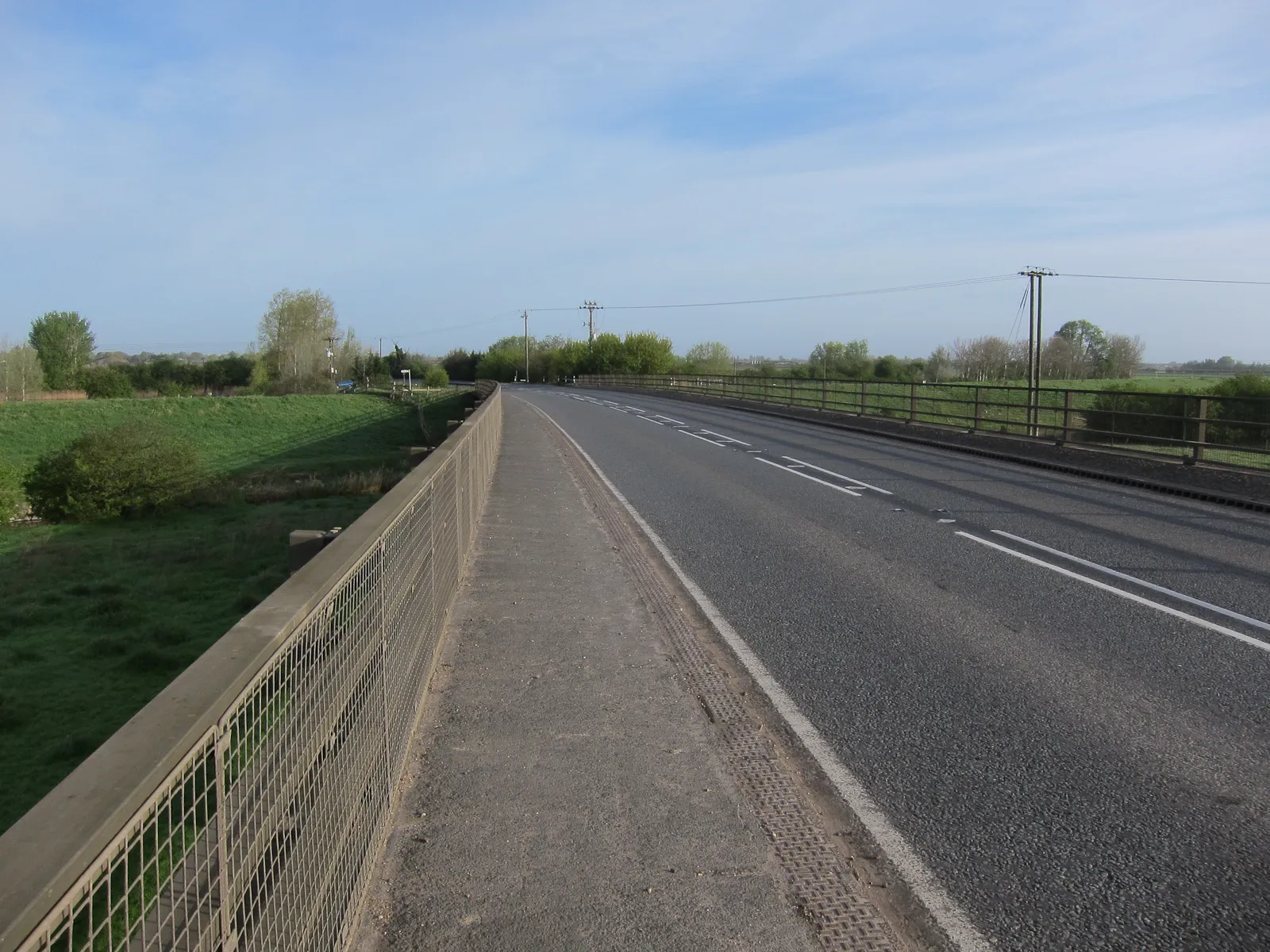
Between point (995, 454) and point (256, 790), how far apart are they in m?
19.6

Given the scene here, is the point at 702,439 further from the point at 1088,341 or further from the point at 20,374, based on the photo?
the point at 20,374

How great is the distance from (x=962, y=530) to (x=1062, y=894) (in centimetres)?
834

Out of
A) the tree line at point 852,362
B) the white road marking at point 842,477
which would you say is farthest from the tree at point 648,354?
the white road marking at point 842,477

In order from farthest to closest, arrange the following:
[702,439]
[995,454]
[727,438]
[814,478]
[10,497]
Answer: [10,497] → [727,438] → [702,439] → [995,454] → [814,478]

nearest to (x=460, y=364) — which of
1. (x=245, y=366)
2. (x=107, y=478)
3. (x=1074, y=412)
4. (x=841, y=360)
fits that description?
(x=245, y=366)

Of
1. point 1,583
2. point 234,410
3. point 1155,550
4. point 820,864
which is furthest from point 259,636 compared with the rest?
point 234,410

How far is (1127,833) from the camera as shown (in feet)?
14.0

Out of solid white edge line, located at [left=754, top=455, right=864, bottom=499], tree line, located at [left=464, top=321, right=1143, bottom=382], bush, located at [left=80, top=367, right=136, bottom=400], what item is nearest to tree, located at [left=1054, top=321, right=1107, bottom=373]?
tree line, located at [left=464, top=321, right=1143, bottom=382]

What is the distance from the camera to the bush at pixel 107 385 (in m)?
115

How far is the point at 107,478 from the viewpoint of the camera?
1416 inches

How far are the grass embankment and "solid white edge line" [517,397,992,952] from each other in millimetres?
7433

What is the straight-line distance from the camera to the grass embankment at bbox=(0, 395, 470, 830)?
12.6m

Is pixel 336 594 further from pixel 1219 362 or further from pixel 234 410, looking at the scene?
pixel 1219 362

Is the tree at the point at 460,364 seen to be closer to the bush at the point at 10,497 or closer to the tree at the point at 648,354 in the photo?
the tree at the point at 648,354
